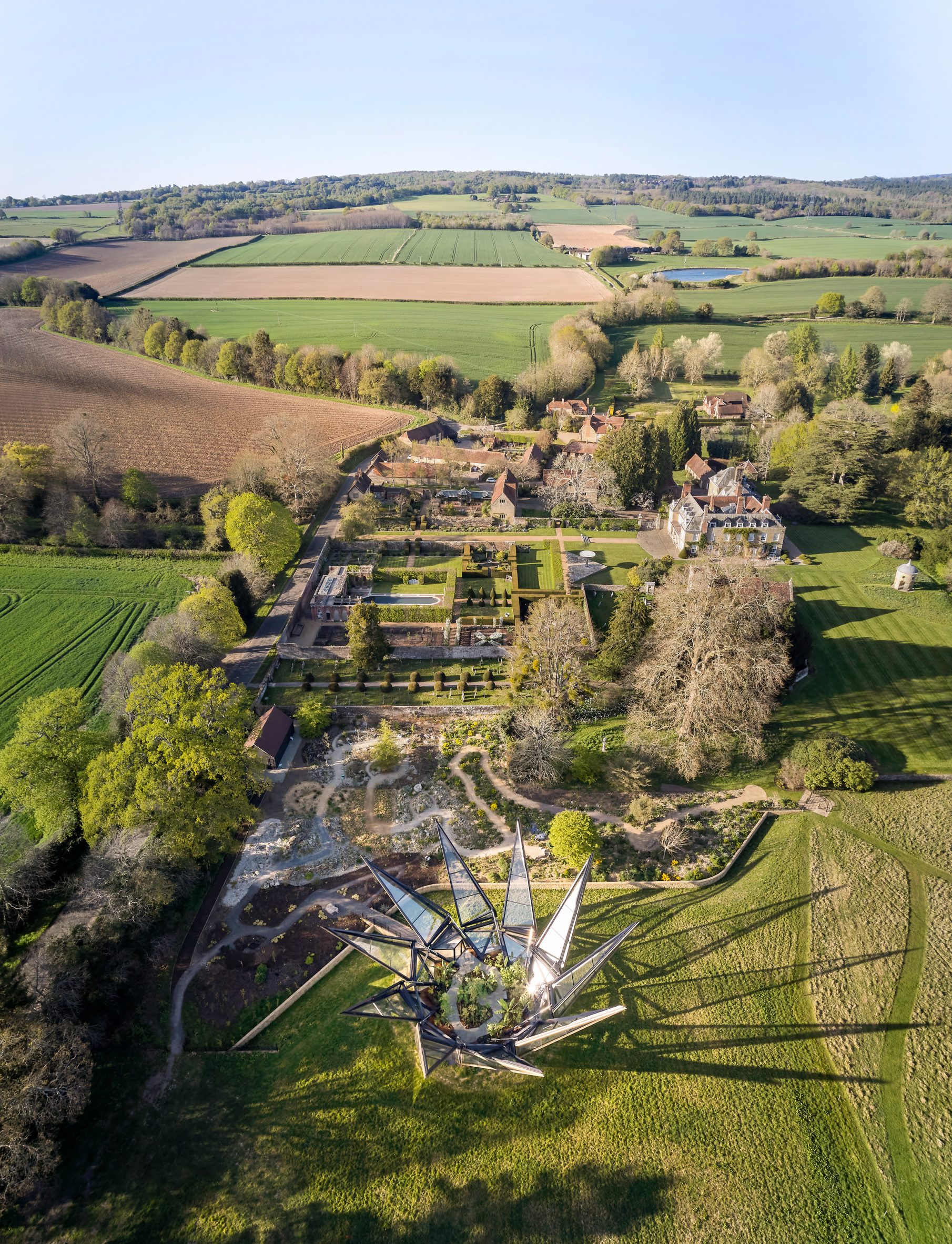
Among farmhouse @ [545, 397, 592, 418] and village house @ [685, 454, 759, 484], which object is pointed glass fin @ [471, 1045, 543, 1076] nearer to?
village house @ [685, 454, 759, 484]

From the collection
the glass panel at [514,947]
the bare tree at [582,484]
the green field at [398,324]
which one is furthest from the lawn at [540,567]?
the green field at [398,324]

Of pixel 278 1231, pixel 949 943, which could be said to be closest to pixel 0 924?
pixel 278 1231

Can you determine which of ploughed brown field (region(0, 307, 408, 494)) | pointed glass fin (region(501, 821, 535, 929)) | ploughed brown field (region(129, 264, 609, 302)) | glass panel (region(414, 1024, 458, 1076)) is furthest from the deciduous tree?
ploughed brown field (region(129, 264, 609, 302))

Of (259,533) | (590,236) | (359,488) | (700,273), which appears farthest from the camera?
(590,236)

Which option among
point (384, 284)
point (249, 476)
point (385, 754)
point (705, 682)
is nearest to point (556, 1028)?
point (385, 754)

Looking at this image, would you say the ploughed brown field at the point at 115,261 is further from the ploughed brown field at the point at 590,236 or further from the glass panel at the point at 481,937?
the glass panel at the point at 481,937

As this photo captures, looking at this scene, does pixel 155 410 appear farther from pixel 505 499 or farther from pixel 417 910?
pixel 417 910
